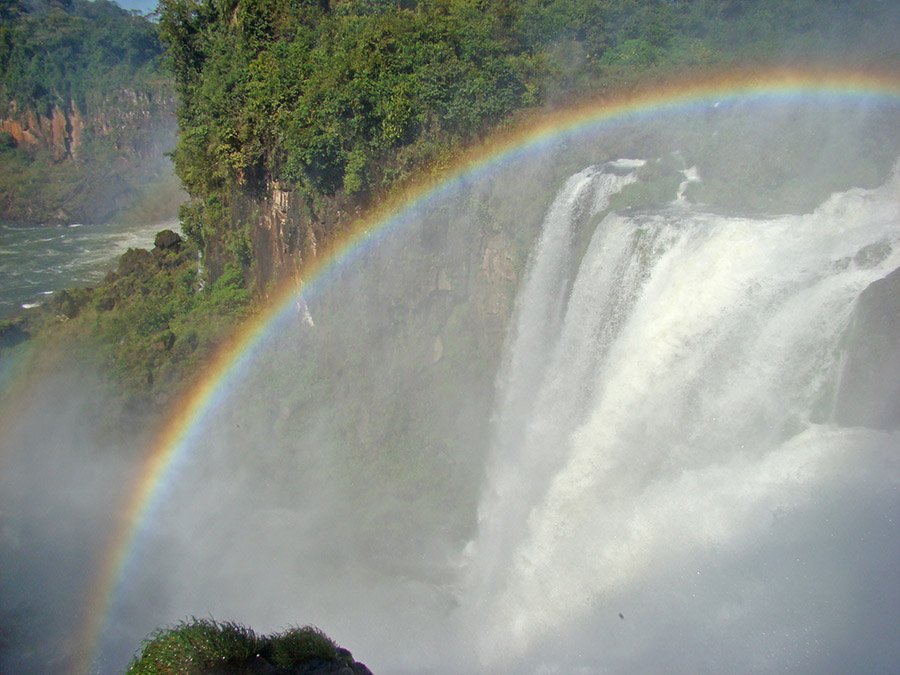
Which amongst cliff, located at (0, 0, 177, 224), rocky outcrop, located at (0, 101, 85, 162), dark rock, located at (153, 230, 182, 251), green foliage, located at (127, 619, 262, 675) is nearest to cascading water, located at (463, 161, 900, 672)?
green foliage, located at (127, 619, 262, 675)

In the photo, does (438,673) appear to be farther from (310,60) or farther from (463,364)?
(310,60)

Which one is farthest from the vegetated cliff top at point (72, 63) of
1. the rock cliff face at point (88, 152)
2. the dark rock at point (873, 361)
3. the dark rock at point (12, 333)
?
the dark rock at point (873, 361)

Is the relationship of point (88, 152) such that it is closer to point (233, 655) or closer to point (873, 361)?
point (233, 655)

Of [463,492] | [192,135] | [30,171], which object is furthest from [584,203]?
[30,171]

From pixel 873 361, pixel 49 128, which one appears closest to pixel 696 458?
pixel 873 361

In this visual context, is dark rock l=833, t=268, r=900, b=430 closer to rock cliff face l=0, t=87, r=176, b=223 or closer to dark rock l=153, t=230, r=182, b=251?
dark rock l=153, t=230, r=182, b=251

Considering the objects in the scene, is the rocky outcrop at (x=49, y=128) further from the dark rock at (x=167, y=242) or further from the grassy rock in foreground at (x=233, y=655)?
the grassy rock in foreground at (x=233, y=655)
